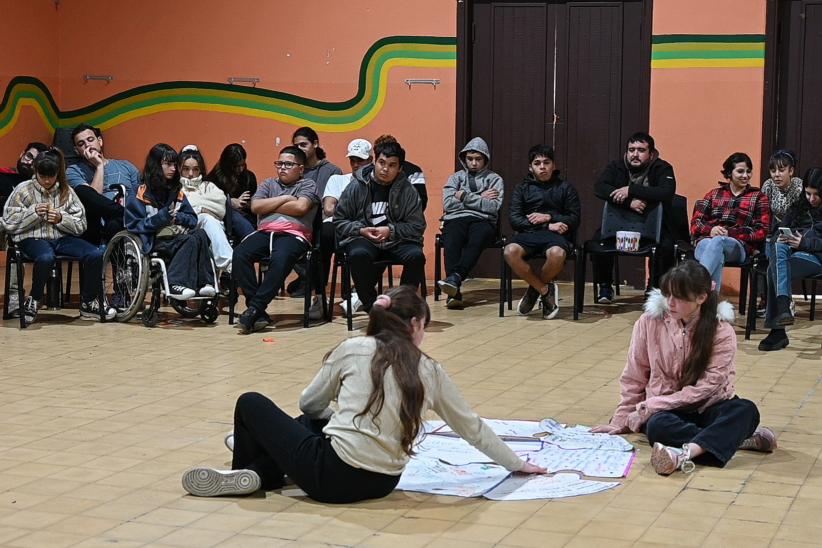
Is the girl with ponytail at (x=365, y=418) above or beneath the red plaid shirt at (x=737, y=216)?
beneath

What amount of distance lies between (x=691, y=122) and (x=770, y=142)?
0.60 metres

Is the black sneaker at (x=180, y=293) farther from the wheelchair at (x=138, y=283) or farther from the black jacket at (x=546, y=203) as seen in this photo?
the black jacket at (x=546, y=203)

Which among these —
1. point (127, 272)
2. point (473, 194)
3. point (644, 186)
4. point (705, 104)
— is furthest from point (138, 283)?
point (705, 104)

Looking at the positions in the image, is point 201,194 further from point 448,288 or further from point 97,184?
point 448,288

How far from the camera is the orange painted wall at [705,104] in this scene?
9.16 metres

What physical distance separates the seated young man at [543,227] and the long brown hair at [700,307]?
354 cm

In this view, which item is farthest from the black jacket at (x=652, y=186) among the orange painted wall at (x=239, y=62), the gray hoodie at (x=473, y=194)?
the orange painted wall at (x=239, y=62)

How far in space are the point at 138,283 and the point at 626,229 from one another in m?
3.22

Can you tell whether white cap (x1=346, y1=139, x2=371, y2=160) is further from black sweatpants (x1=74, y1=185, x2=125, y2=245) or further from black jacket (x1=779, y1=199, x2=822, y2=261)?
black jacket (x1=779, y1=199, x2=822, y2=261)

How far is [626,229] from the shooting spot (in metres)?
8.22

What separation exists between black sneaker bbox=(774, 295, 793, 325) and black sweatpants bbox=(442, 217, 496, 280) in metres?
2.24

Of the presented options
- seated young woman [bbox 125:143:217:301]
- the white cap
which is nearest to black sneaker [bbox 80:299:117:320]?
seated young woman [bbox 125:143:217:301]

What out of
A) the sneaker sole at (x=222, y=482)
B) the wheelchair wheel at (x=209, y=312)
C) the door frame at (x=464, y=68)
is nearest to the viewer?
the sneaker sole at (x=222, y=482)

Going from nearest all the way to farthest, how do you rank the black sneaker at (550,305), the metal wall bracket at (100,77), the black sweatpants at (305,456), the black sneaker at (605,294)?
the black sweatpants at (305,456)
the black sneaker at (550,305)
the black sneaker at (605,294)
the metal wall bracket at (100,77)
